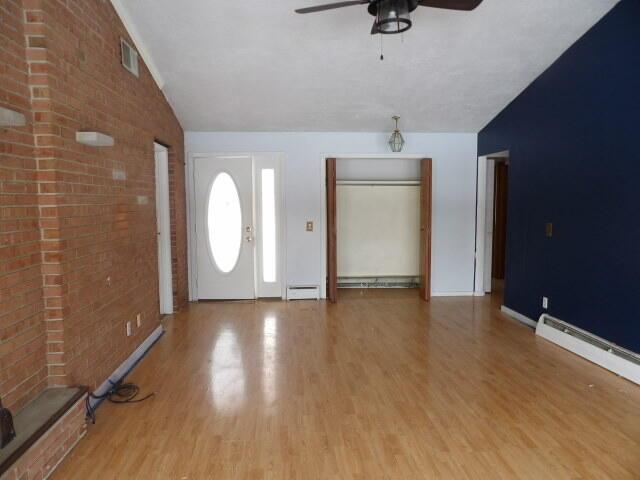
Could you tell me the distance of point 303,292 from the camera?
6.27 m

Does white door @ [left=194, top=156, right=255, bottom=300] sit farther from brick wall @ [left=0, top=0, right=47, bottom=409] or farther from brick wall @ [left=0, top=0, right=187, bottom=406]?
brick wall @ [left=0, top=0, right=47, bottom=409]

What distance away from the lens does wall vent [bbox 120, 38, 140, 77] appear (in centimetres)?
364

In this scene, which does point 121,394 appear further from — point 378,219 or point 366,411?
point 378,219

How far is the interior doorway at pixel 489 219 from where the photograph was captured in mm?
6324

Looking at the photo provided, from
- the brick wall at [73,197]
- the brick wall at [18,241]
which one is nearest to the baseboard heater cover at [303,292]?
the brick wall at [73,197]

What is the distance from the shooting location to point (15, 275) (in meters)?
2.34

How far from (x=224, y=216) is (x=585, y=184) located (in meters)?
4.29

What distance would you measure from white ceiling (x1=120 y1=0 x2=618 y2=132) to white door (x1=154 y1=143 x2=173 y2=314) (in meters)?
0.68

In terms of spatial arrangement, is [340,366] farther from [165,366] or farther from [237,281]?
[237,281]

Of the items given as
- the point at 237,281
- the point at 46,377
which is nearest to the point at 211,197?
the point at 237,281

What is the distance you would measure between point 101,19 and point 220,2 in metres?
0.91

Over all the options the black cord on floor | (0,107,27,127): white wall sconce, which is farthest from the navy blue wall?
(0,107,27,127): white wall sconce

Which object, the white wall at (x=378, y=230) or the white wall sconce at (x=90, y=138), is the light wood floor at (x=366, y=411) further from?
the white wall at (x=378, y=230)

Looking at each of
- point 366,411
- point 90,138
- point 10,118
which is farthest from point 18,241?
point 366,411
